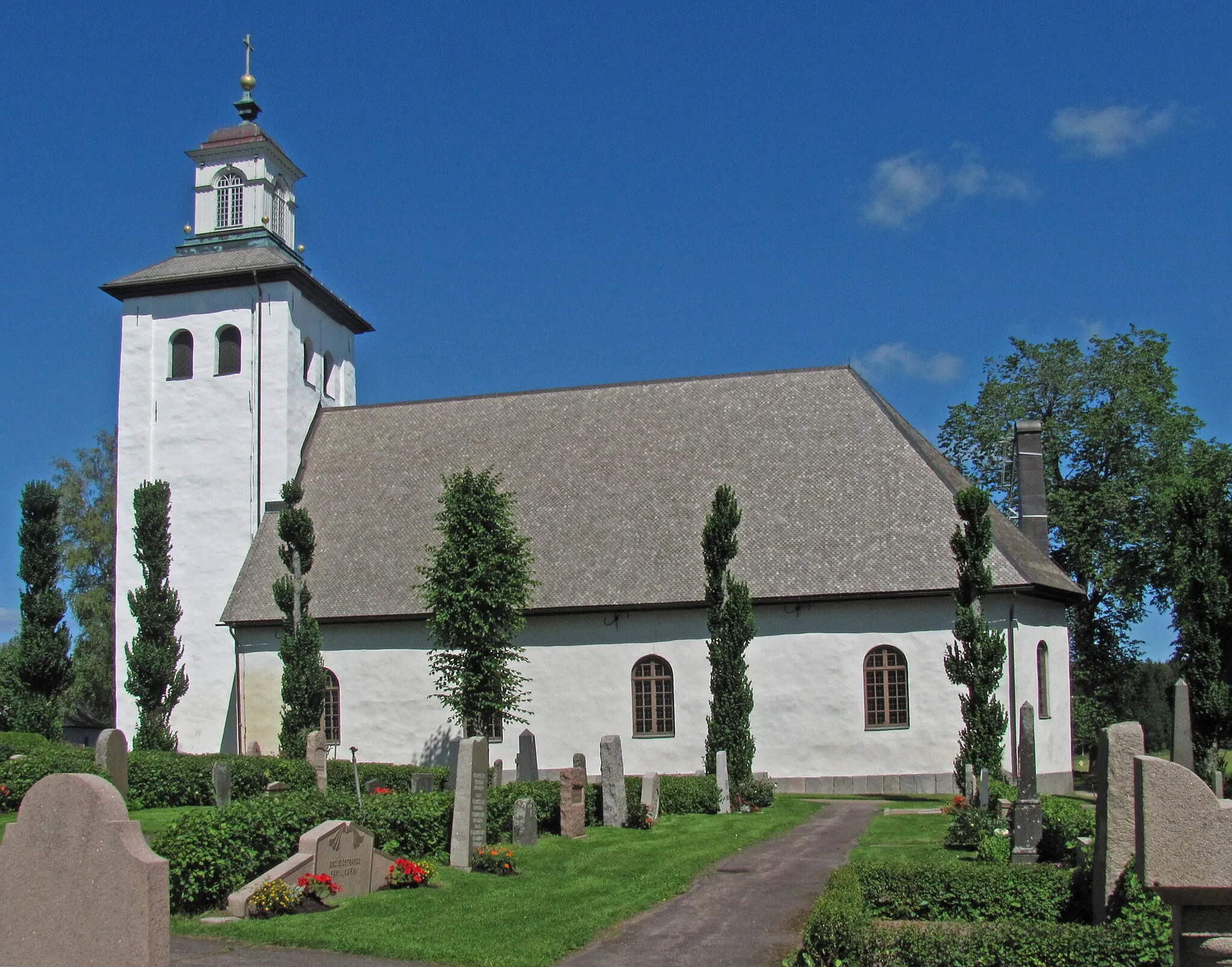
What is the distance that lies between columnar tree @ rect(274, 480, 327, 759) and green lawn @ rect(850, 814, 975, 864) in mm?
13987

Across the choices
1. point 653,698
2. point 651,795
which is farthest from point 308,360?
point 651,795

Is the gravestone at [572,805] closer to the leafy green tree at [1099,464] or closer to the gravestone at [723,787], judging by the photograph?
the gravestone at [723,787]

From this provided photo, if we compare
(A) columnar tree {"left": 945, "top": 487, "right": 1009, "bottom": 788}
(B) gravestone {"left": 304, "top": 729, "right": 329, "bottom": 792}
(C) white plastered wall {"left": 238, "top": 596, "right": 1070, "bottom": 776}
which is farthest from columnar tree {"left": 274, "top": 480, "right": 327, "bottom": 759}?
(A) columnar tree {"left": 945, "top": 487, "right": 1009, "bottom": 788}

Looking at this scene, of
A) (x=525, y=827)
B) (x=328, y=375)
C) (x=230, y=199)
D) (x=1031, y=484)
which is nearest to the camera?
(x=525, y=827)

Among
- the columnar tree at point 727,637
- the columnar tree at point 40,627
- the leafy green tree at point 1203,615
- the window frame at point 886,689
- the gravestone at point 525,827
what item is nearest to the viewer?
the gravestone at point 525,827

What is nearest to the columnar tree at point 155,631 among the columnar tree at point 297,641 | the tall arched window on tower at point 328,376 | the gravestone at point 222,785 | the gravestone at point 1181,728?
the columnar tree at point 297,641

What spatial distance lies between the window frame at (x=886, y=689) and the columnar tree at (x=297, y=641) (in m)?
13.3

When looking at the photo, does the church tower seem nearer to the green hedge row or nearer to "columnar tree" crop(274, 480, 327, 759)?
"columnar tree" crop(274, 480, 327, 759)

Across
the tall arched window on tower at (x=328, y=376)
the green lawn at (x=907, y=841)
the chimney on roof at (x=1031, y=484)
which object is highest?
the tall arched window on tower at (x=328, y=376)

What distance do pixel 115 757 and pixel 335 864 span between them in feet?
33.5

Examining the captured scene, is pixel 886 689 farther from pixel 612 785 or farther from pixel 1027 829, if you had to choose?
pixel 1027 829

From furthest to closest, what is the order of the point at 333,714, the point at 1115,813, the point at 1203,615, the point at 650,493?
the point at 650,493 → the point at 333,714 → the point at 1203,615 → the point at 1115,813

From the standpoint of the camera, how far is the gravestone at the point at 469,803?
1694 centimetres

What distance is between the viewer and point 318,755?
26234mm
